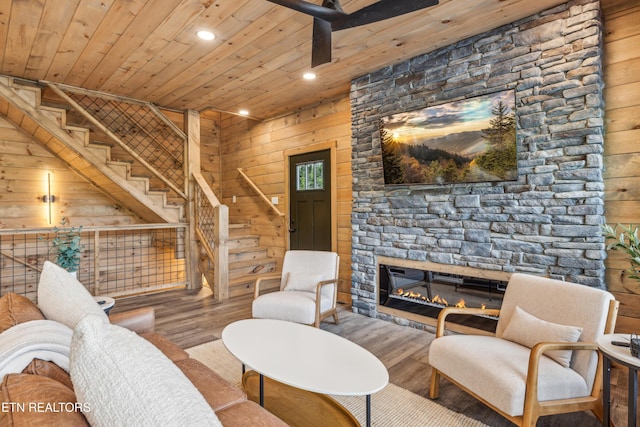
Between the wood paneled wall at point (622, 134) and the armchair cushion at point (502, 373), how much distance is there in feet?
3.99

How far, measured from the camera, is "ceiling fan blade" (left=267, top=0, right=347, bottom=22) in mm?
1831

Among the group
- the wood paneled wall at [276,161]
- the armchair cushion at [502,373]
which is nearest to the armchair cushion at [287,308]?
the armchair cushion at [502,373]

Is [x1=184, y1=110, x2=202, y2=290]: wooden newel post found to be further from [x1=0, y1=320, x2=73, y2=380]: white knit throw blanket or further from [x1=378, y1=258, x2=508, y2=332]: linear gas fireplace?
[x1=0, y1=320, x2=73, y2=380]: white knit throw blanket

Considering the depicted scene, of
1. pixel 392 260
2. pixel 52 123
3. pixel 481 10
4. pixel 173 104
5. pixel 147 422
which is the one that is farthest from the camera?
pixel 173 104

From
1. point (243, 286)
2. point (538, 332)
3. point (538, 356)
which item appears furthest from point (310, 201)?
point (538, 356)

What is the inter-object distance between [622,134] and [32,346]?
12.0 feet

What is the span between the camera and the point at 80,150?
4.32m

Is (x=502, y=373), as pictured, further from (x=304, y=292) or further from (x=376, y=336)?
(x=304, y=292)

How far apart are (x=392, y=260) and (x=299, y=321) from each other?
4.18ft

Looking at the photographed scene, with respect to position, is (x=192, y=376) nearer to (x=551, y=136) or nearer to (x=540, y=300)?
(x=540, y=300)

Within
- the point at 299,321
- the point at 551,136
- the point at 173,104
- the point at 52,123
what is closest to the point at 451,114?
the point at 551,136

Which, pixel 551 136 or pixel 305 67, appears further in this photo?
pixel 305 67

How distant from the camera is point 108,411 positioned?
2.44 feet

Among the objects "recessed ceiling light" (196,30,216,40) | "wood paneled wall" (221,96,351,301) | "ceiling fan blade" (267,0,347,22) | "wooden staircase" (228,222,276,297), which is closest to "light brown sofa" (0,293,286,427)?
"ceiling fan blade" (267,0,347,22)
